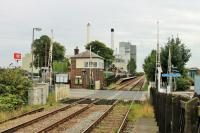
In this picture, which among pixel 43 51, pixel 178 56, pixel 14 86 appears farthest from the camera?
pixel 43 51

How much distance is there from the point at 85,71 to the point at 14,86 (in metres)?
50.3

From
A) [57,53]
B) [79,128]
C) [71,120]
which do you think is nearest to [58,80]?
[71,120]

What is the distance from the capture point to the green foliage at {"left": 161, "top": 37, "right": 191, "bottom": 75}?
55812mm

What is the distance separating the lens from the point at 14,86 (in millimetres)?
31078

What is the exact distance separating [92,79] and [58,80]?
3146cm

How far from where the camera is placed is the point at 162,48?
59562 mm

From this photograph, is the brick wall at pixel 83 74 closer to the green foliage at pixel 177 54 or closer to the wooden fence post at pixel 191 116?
the green foliage at pixel 177 54

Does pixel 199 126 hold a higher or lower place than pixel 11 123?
higher

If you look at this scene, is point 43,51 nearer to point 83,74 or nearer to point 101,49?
point 101,49

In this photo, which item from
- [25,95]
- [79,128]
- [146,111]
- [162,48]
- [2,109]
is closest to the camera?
[79,128]

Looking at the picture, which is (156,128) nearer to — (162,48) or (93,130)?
(93,130)

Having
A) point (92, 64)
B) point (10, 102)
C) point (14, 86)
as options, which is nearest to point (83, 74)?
point (92, 64)

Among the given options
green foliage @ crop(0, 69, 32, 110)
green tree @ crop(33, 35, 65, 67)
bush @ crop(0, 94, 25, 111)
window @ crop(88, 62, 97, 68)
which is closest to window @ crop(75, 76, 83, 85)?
window @ crop(88, 62, 97, 68)

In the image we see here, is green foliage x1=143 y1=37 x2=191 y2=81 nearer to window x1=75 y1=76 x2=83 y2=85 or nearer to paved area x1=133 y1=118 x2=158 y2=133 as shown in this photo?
window x1=75 y1=76 x2=83 y2=85
